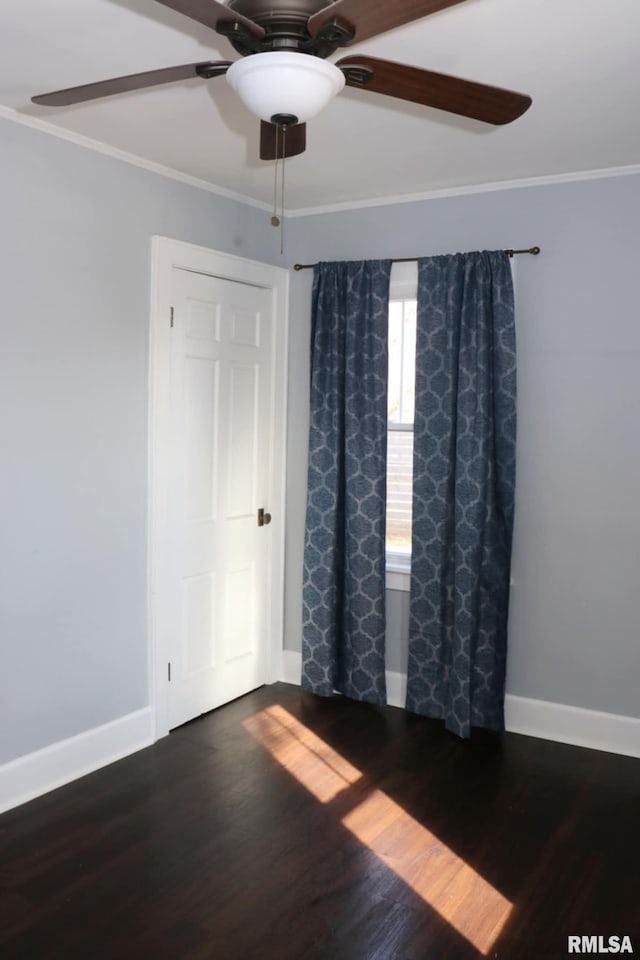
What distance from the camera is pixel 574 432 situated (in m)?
3.48

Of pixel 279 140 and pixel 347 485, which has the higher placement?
pixel 279 140

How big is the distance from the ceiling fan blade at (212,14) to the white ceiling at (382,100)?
1.87 feet

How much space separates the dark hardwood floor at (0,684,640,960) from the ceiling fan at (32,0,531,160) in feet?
7.35

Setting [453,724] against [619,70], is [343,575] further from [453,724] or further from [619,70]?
[619,70]

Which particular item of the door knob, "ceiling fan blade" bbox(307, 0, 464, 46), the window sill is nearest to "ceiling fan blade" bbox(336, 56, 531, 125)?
"ceiling fan blade" bbox(307, 0, 464, 46)

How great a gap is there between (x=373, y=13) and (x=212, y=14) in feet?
1.07

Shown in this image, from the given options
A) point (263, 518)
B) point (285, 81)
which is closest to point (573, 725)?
point (263, 518)

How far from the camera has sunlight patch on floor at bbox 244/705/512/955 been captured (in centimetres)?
235

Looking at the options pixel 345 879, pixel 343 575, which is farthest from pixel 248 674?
pixel 345 879

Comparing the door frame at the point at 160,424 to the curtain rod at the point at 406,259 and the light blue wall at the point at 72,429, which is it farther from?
the curtain rod at the point at 406,259

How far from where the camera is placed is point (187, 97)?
263 centimetres

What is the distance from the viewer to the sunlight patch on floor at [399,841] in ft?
7.70

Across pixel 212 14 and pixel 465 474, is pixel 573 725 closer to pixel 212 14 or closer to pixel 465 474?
pixel 465 474

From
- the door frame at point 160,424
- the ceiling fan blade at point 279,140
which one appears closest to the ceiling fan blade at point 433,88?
the ceiling fan blade at point 279,140
